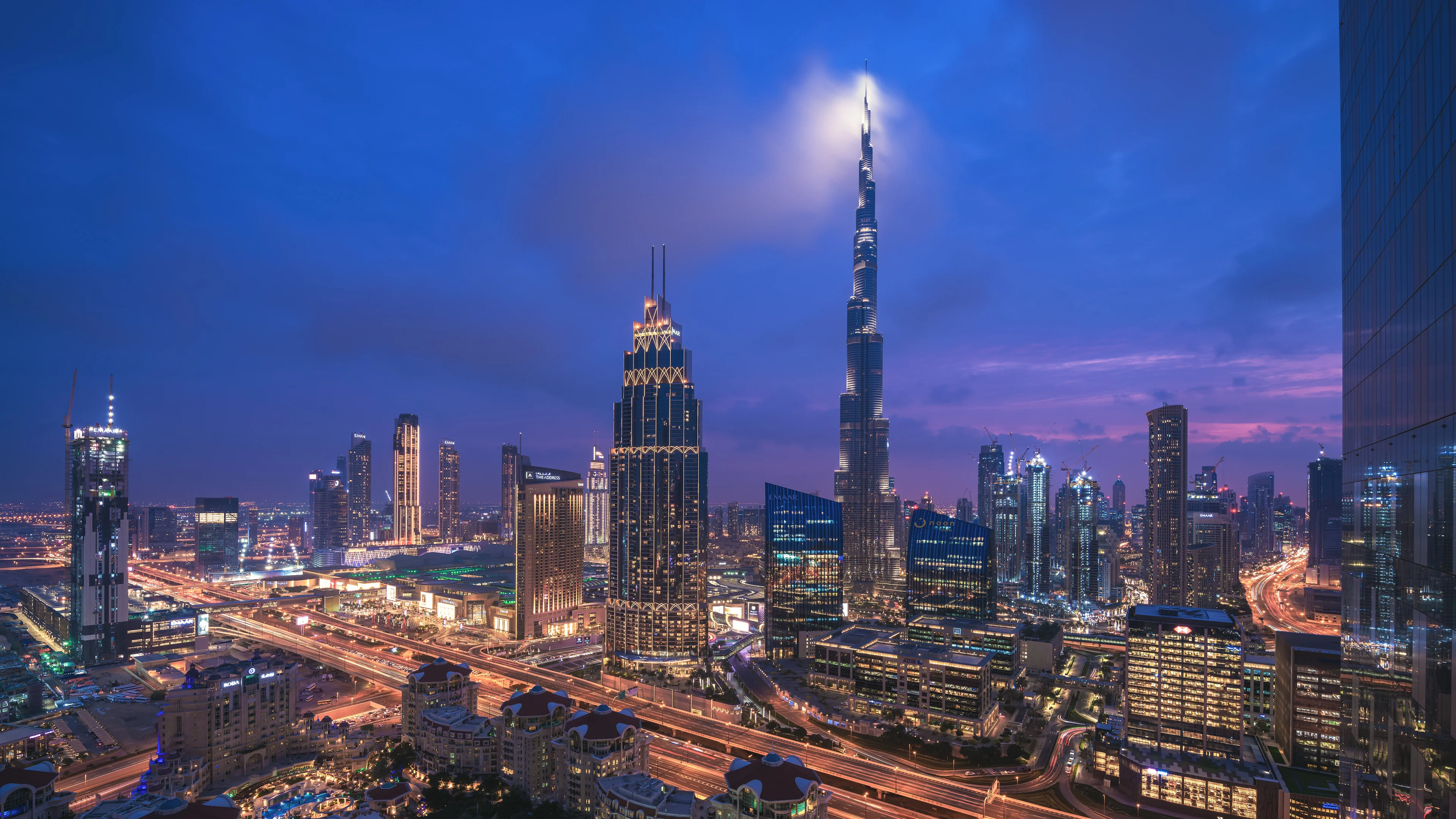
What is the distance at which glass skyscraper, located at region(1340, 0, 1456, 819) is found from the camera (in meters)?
8.62

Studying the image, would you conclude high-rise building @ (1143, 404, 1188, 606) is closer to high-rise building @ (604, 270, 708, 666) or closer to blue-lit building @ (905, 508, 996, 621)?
blue-lit building @ (905, 508, 996, 621)

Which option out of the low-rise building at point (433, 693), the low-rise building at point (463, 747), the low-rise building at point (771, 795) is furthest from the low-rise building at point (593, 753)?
the low-rise building at point (433, 693)

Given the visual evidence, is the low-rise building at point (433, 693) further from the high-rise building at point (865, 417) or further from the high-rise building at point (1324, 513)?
the high-rise building at point (1324, 513)

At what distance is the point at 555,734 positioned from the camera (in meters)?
50.2

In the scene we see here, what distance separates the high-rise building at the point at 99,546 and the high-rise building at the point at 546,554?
1949 inches

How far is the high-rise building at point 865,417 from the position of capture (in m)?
171

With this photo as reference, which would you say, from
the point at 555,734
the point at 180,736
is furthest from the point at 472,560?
the point at 555,734

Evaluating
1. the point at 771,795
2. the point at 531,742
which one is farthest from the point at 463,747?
the point at 771,795

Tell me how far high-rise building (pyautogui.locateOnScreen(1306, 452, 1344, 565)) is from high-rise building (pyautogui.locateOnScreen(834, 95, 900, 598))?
3239 inches

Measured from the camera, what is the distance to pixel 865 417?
175500 millimetres

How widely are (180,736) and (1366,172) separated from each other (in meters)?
73.1

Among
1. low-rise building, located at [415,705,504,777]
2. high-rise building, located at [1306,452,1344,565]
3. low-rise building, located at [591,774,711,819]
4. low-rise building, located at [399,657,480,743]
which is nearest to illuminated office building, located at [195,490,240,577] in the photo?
low-rise building, located at [399,657,480,743]

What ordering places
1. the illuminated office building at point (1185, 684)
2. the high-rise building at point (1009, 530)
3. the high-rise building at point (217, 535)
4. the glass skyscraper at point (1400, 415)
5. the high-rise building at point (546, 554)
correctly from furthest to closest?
1. the high-rise building at point (217, 535)
2. the high-rise building at point (1009, 530)
3. the high-rise building at point (546, 554)
4. the illuminated office building at point (1185, 684)
5. the glass skyscraper at point (1400, 415)

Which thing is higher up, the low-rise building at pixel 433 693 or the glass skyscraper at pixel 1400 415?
the glass skyscraper at pixel 1400 415
